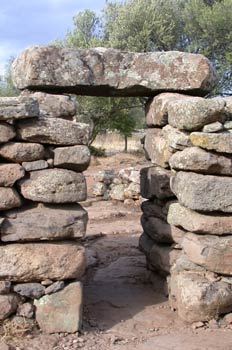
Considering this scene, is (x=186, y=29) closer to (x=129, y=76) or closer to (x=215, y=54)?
(x=215, y=54)

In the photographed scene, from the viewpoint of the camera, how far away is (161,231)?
590 cm

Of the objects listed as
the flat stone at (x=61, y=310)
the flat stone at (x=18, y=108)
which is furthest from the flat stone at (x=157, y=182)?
the flat stone at (x=18, y=108)

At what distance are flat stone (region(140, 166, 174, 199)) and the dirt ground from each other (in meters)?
1.10

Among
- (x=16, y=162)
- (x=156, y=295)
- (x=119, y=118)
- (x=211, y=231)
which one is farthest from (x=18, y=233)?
(x=119, y=118)

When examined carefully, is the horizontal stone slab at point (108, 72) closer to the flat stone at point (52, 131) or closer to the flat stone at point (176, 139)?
the flat stone at point (176, 139)

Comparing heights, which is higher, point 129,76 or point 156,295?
point 129,76

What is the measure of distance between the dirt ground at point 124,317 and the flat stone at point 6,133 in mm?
1698

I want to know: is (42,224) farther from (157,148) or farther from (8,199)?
(157,148)

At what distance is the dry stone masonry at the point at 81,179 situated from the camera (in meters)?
4.38

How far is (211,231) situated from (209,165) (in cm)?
65

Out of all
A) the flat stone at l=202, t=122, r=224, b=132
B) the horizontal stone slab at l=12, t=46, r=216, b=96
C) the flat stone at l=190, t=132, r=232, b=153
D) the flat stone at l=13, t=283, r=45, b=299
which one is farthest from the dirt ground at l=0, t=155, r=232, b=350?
the horizontal stone slab at l=12, t=46, r=216, b=96

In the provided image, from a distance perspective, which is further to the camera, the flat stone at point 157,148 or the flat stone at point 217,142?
the flat stone at point 157,148

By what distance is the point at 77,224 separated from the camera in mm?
4512

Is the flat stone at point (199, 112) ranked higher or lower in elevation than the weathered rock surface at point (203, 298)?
higher
